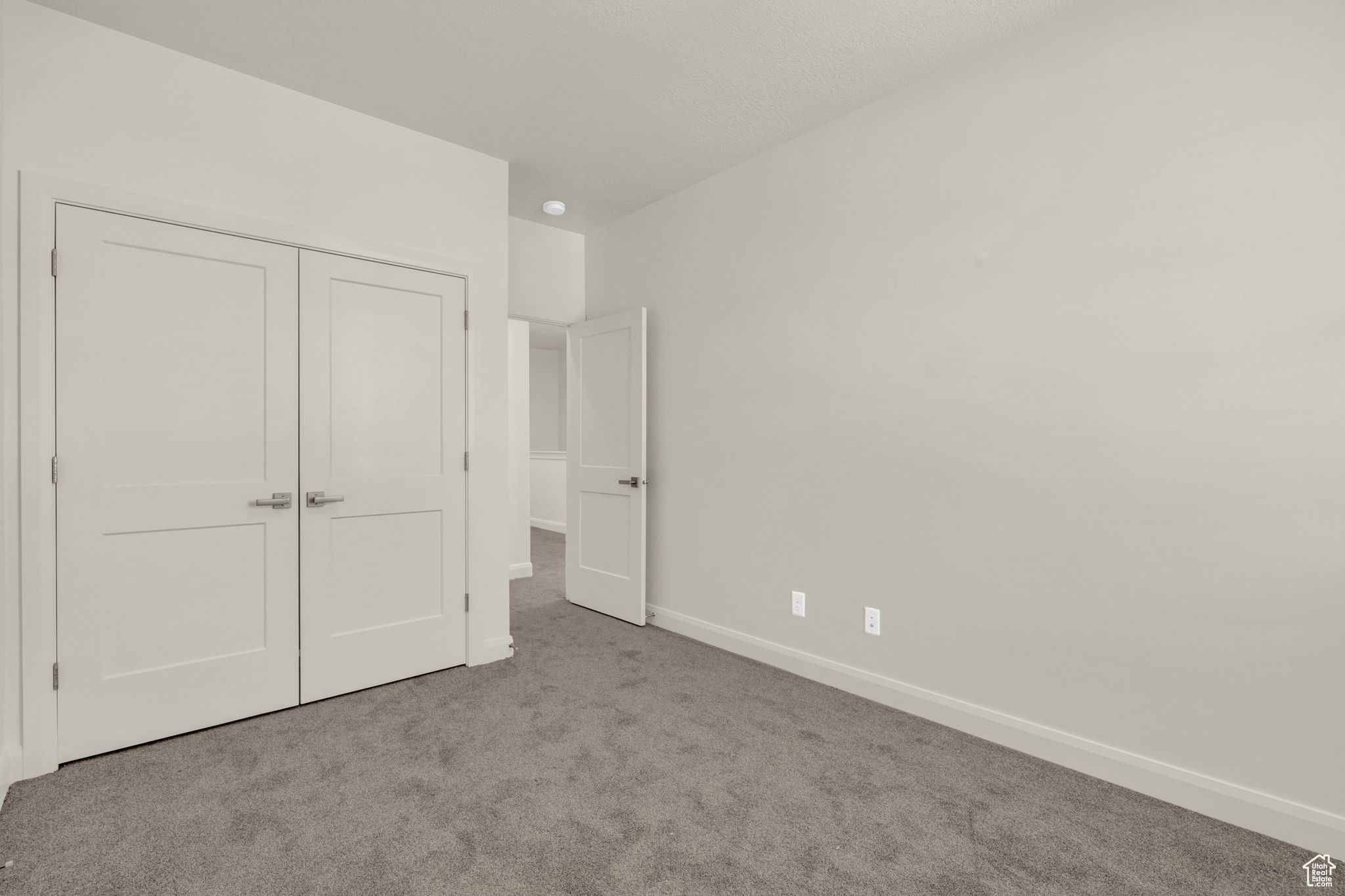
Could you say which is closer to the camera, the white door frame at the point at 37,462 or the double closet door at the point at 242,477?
the white door frame at the point at 37,462

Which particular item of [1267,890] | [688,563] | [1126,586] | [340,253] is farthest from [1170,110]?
[340,253]

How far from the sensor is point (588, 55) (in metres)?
2.58

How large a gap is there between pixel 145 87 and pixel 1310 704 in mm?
4700

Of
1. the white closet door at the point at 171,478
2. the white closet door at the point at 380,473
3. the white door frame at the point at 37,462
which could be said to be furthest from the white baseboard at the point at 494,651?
the white door frame at the point at 37,462

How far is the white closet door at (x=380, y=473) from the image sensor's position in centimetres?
288

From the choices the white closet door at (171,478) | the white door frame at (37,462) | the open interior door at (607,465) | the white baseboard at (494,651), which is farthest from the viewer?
the open interior door at (607,465)

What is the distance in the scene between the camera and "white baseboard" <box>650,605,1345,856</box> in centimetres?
188

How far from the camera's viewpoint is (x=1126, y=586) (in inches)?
87.0

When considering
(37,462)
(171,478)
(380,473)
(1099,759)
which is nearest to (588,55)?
(380,473)

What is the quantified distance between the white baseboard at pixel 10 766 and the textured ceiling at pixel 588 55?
2721 millimetres

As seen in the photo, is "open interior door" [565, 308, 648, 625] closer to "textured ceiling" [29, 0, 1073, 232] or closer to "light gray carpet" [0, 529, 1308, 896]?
"textured ceiling" [29, 0, 1073, 232]

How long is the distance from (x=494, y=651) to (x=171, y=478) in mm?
1733

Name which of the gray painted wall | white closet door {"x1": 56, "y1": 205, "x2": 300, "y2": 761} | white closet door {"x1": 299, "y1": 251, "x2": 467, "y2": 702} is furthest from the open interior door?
white closet door {"x1": 56, "y1": 205, "x2": 300, "y2": 761}

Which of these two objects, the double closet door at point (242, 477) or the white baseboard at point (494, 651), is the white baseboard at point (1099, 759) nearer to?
the white baseboard at point (494, 651)
